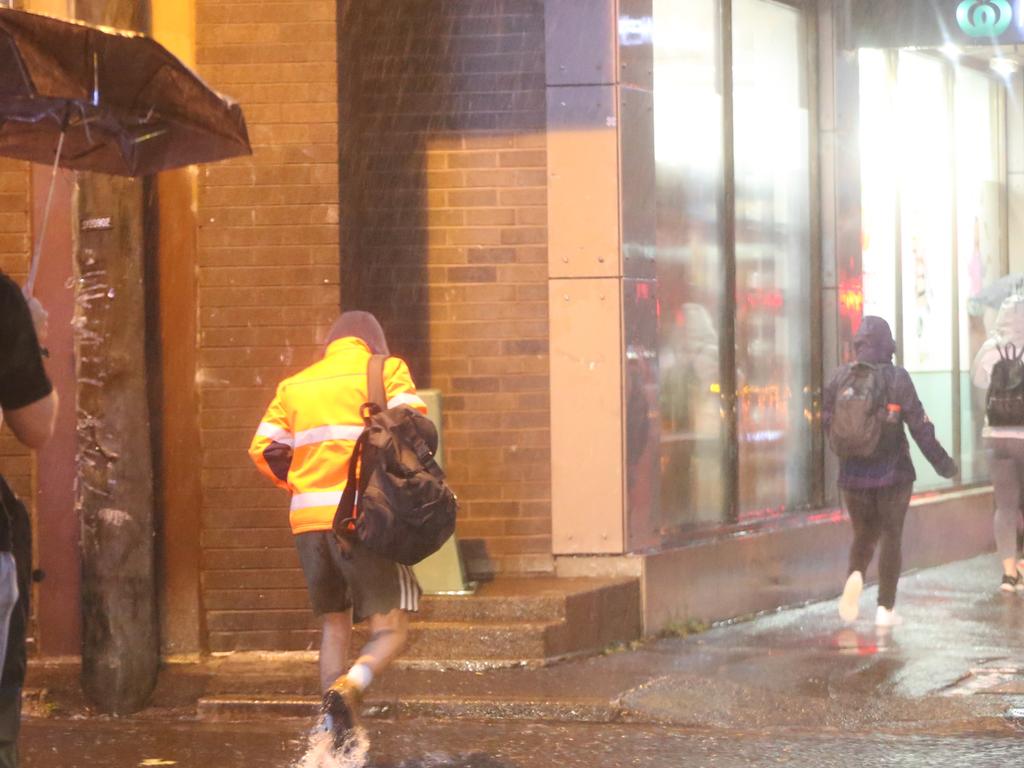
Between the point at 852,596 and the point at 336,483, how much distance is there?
427cm

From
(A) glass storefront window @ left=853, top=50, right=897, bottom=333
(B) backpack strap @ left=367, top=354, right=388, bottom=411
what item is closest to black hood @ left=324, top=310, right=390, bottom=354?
Result: (B) backpack strap @ left=367, top=354, right=388, bottom=411

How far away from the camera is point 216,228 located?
27.5ft

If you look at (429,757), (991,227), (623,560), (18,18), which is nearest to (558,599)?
(623,560)

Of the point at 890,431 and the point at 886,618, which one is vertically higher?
the point at 890,431

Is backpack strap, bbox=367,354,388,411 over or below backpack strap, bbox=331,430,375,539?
over

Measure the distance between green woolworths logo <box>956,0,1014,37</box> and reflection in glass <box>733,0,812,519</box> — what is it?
1272 millimetres

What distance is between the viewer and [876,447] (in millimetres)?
9484

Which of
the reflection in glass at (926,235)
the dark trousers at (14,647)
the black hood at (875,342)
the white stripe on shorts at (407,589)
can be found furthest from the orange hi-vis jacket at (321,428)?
the reflection in glass at (926,235)

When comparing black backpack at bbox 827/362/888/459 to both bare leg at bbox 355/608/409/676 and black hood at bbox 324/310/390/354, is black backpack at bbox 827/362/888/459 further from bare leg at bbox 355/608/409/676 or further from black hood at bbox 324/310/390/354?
bare leg at bbox 355/608/409/676

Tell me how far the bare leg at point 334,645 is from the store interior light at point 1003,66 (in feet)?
A: 32.9

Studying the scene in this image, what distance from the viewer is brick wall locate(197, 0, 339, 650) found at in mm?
8359

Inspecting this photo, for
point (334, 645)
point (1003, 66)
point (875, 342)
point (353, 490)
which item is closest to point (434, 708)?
point (334, 645)

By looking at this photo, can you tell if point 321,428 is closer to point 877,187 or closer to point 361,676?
point 361,676

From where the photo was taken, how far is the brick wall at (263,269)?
8.36 meters
